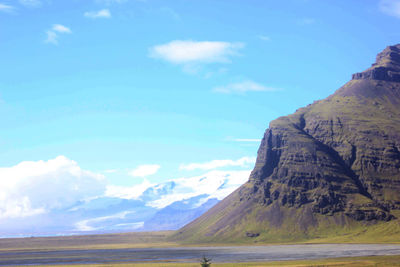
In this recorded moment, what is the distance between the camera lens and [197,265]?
198125mm

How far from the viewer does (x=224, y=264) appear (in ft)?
653

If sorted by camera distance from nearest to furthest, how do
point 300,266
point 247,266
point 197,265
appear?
1. point 300,266
2. point 247,266
3. point 197,265

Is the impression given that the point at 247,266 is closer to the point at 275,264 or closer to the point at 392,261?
the point at 275,264

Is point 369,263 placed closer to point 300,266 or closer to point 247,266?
point 300,266

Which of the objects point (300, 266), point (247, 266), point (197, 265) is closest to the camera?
point (300, 266)

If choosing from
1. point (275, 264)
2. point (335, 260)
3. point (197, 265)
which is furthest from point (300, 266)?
point (197, 265)

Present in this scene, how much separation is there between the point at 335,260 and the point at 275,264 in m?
27.2

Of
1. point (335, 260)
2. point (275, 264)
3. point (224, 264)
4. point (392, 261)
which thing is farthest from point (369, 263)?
point (224, 264)

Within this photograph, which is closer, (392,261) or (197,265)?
(392,261)

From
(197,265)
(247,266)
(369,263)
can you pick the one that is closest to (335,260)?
(369,263)

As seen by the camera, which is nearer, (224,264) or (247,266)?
(247,266)

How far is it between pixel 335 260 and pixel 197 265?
184 ft

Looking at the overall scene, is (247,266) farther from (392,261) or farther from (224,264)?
(392,261)

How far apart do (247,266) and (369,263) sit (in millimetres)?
44627
